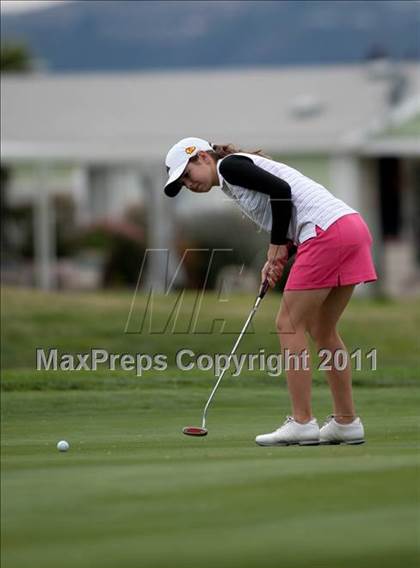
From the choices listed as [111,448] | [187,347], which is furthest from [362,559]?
[187,347]

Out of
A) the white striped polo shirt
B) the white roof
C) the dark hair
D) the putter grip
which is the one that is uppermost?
the white roof

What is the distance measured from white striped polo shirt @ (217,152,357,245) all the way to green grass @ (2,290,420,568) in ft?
3.67

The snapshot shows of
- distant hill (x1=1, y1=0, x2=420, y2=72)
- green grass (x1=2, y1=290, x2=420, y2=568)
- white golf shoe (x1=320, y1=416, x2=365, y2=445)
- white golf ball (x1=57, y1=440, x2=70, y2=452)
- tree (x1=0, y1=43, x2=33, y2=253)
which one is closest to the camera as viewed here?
green grass (x1=2, y1=290, x2=420, y2=568)

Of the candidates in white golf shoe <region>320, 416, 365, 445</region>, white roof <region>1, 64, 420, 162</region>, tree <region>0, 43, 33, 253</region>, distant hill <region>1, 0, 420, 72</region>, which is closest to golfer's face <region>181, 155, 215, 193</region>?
white golf shoe <region>320, 416, 365, 445</region>

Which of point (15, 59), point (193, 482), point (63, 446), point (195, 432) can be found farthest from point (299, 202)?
point (15, 59)

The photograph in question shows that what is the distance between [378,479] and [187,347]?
9766 millimetres

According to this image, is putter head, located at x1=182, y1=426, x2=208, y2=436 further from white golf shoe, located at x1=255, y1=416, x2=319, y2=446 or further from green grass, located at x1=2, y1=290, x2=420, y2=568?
white golf shoe, located at x1=255, y1=416, x2=319, y2=446

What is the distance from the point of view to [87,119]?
32.4m

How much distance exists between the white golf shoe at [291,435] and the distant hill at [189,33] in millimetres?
39797

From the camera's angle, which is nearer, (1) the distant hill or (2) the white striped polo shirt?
(2) the white striped polo shirt

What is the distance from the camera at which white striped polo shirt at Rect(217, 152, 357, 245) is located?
270 inches

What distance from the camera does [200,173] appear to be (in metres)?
7.04

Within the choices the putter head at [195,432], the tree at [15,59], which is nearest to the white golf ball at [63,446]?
the putter head at [195,432]

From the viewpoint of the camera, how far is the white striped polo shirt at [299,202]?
6.85 metres
